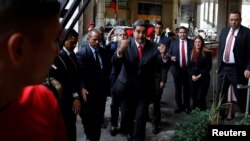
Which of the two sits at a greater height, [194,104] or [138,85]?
[138,85]

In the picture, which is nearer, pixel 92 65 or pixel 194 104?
pixel 92 65

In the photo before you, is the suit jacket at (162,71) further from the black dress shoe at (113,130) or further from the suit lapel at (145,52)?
the black dress shoe at (113,130)

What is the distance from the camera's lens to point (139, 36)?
618cm

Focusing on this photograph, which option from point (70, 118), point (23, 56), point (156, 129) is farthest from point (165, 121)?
point (23, 56)

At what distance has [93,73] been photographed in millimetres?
6215

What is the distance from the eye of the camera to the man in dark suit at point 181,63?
8.60 metres

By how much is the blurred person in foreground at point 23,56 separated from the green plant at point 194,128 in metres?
3.61

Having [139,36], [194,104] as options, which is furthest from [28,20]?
[194,104]

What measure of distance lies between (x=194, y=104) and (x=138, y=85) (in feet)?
9.38

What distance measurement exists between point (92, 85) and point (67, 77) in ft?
4.53

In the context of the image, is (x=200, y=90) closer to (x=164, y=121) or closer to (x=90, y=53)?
(x=164, y=121)

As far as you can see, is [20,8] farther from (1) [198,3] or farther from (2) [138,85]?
(1) [198,3]

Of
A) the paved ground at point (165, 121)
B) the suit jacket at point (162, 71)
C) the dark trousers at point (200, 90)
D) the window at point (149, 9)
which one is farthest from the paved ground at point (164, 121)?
the window at point (149, 9)

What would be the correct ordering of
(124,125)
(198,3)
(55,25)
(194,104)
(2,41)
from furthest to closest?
(198,3) → (194,104) → (124,125) → (55,25) → (2,41)
